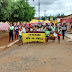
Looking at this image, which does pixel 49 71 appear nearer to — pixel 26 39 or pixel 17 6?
pixel 26 39

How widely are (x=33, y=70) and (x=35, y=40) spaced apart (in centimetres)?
926

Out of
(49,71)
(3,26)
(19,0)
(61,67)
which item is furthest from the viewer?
(3,26)

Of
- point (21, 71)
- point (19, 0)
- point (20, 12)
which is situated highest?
point (19, 0)

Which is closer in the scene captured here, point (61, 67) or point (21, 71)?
point (21, 71)

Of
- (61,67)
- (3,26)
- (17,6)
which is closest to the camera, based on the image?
(61,67)

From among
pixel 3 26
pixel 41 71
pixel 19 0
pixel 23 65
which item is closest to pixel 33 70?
pixel 41 71

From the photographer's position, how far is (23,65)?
7.40 metres

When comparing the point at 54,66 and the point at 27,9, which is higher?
the point at 27,9

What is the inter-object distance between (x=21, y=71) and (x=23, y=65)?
91 centimetres

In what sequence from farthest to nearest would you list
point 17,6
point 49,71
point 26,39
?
point 17,6 < point 26,39 < point 49,71

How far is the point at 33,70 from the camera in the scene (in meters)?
6.60

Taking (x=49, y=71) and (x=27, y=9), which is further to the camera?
(x=27, y=9)

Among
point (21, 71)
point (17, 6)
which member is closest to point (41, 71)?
point (21, 71)

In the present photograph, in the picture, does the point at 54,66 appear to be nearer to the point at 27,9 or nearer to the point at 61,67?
the point at 61,67
